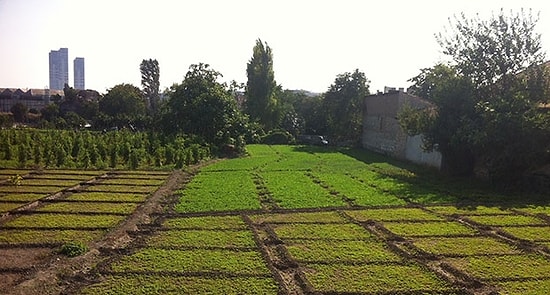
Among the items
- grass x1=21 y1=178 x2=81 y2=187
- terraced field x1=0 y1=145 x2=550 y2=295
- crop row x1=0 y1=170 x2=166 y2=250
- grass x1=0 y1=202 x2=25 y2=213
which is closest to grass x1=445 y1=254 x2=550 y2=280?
terraced field x1=0 y1=145 x2=550 y2=295

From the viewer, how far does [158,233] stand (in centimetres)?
1009

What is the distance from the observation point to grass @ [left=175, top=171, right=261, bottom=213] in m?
13.0

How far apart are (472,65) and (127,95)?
46.7m

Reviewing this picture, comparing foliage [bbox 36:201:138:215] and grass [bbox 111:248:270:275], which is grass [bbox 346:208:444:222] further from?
foliage [bbox 36:201:138:215]

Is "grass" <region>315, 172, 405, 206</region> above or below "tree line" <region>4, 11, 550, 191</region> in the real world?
below

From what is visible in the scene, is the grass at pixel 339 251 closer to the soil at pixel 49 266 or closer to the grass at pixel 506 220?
the soil at pixel 49 266

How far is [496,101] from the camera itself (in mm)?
18156

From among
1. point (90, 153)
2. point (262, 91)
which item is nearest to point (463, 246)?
point (90, 153)

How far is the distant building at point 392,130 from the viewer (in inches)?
1038

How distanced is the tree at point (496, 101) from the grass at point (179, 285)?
1389cm

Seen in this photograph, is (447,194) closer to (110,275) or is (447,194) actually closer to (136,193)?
(136,193)

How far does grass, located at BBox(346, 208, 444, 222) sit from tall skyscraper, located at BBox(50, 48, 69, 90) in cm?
17467

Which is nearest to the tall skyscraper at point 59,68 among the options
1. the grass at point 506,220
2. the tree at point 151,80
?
the tree at point 151,80

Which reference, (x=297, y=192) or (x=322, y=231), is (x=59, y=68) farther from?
(x=322, y=231)
